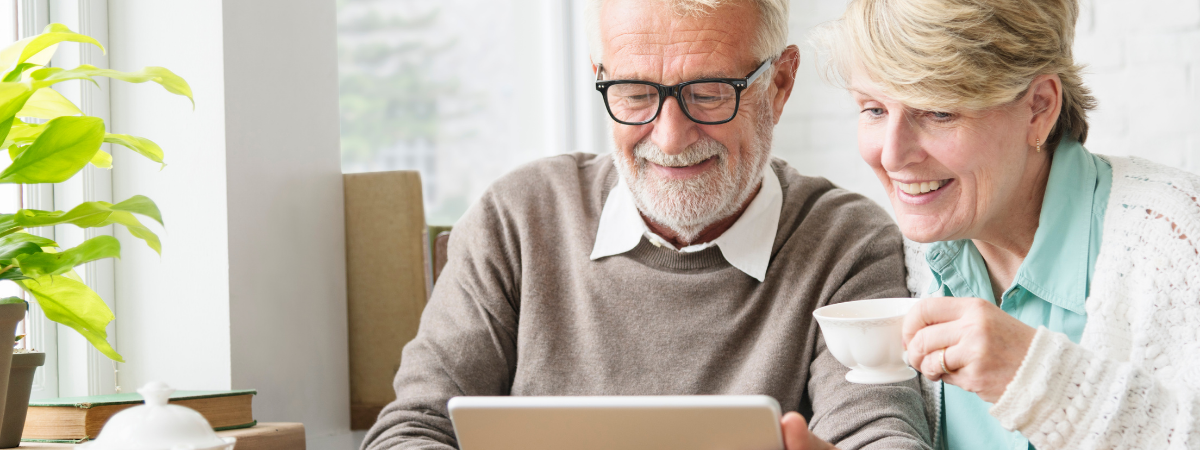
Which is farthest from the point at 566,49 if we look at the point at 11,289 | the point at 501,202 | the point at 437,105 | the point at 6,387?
the point at 6,387

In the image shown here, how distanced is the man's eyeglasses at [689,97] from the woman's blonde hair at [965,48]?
31 cm

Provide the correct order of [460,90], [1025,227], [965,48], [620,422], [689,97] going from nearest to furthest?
1. [620,422]
2. [965,48]
3. [1025,227]
4. [689,97]
5. [460,90]

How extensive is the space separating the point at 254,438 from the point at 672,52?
0.85 metres

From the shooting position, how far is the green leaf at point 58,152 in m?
0.95

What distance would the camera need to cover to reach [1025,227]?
49.8 inches

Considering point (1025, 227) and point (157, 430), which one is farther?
point (1025, 227)

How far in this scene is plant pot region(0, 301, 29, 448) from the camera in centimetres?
100

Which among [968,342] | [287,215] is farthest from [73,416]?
[968,342]

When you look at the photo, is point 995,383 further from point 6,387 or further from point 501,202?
point 6,387

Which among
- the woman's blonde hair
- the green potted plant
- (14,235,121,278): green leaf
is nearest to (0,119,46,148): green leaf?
the green potted plant

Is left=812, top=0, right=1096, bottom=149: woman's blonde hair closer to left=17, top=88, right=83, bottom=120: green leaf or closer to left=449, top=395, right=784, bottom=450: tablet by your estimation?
left=449, top=395, right=784, bottom=450: tablet

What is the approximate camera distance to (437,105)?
2479 mm

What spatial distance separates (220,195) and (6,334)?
1.60ft

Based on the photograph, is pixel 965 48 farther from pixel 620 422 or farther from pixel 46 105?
pixel 46 105
